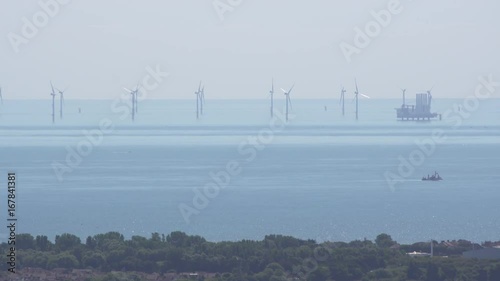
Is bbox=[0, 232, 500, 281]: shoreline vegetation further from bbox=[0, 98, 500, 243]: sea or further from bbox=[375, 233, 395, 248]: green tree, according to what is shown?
bbox=[0, 98, 500, 243]: sea

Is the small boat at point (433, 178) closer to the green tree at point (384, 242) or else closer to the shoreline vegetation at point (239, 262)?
the green tree at point (384, 242)

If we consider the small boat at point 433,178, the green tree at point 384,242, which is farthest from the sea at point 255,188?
the green tree at point 384,242

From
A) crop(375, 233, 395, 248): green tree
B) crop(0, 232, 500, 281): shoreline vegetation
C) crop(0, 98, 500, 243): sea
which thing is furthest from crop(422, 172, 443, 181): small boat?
crop(0, 232, 500, 281): shoreline vegetation

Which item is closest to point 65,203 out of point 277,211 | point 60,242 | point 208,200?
point 208,200

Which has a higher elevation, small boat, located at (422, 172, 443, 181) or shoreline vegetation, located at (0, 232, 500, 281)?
shoreline vegetation, located at (0, 232, 500, 281)

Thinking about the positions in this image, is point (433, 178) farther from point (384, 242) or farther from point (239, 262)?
point (239, 262)

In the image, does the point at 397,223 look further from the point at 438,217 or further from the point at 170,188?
the point at 170,188

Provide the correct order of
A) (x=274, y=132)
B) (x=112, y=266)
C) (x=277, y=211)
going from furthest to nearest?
(x=274, y=132)
(x=277, y=211)
(x=112, y=266)
